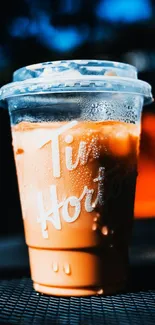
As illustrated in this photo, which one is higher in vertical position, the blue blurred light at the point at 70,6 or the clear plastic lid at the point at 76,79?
the blue blurred light at the point at 70,6

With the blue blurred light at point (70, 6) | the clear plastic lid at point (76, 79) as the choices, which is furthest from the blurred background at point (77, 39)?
the clear plastic lid at point (76, 79)

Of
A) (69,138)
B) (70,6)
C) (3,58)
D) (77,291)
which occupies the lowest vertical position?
(77,291)

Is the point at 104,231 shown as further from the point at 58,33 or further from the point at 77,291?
the point at 58,33

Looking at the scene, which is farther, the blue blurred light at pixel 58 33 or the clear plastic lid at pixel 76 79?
the blue blurred light at pixel 58 33

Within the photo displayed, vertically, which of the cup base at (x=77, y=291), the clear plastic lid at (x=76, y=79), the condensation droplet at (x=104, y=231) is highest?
the clear plastic lid at (x=76, y=79)

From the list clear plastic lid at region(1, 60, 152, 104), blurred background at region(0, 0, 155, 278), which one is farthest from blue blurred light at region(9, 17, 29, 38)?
clear plastic lid at region(1, 60, 152, 104)

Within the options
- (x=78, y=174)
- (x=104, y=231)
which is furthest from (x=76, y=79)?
(x=104, y=231)

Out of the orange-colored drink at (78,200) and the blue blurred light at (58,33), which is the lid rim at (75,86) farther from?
the blue blurred light at (58,33)
